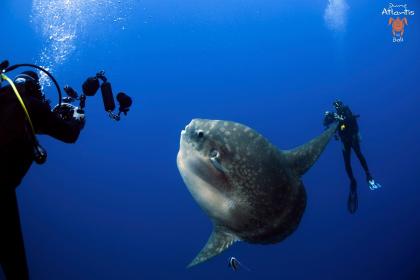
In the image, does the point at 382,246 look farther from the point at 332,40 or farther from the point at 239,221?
the point at 332,40

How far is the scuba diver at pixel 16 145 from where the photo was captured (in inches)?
120

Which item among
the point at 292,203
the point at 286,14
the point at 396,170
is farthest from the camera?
the point at 286,14

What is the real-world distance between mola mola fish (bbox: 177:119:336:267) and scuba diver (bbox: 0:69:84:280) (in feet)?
4.79

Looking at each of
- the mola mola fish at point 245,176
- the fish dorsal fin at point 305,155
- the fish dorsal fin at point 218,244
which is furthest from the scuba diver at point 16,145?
the fish dorsal fin at point 305,155

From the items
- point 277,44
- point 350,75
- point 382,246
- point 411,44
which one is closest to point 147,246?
point 382,246

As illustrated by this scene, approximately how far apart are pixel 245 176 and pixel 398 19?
68494 millimetres

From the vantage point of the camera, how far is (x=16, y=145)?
3.09 meters

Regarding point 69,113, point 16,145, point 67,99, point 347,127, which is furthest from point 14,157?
point 347,127

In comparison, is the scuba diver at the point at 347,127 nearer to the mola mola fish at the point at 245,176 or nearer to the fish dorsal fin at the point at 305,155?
the fish dorsal fin at the point at 305,155

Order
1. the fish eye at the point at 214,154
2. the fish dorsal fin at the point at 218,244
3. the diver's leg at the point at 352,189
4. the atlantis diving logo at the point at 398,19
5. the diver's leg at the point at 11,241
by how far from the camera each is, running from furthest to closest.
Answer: the atlantis diving logo at the point at 398,19, the diver's leg at the point at 352,189, the fish dorsal fin at the point at 218,244, the fish eye at the point at 214,154, the diver's leg at the point at 11,241

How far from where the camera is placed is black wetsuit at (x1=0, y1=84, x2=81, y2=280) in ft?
9.99

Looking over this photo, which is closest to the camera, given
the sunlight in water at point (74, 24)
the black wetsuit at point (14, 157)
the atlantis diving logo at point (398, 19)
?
the black wetsuit at point (14, 157)

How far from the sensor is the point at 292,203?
350cm

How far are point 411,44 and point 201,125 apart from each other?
7825 centimetres
